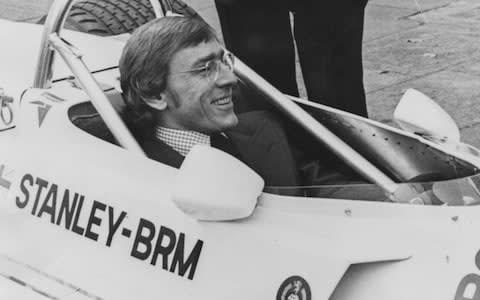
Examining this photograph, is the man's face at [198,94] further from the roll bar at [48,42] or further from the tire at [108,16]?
the tire at [108,16]

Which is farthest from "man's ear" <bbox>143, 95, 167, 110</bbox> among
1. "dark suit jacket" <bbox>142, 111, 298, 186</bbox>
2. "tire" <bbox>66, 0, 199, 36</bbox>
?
"tire" <bbox>66, 0, 199, 36</bbox>

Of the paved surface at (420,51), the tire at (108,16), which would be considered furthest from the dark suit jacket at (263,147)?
the paved surface at (420,51)

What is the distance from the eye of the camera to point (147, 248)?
3.15 m

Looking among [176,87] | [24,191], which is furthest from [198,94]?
[24,191]

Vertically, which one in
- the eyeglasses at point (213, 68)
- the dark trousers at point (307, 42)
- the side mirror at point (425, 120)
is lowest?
the dark trousers at point (307, 42)

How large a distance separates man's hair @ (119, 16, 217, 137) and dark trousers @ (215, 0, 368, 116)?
135 cm

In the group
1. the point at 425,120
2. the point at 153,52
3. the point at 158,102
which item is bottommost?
the point at 425,120

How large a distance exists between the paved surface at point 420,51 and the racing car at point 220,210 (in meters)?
2.29

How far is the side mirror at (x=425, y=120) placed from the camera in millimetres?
3430

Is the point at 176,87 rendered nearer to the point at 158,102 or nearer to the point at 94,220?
the point at 158,102

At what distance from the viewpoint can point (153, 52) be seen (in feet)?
10.8

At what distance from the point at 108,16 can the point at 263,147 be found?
5.59 feet

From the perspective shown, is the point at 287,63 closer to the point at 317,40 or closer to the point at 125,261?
the point at 317,40

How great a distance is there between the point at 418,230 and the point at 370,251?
14cm
